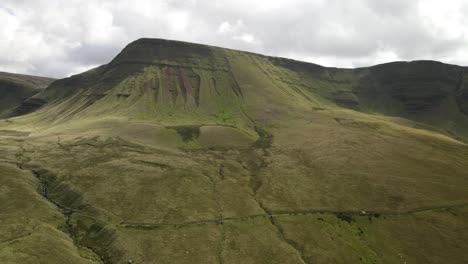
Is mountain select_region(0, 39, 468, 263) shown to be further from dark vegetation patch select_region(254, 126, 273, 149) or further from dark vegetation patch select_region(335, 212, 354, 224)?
dark vegetation patch select_region(254, 126, 273, 149)

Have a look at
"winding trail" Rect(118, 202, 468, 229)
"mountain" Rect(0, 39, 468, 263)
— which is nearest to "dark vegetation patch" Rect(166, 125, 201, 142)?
"mountain" Rect(0, 39, 468, 263)

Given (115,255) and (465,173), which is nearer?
(115,255)

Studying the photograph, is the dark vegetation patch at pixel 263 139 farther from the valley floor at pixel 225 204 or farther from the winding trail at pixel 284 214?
the winding trail at pixel 284 214

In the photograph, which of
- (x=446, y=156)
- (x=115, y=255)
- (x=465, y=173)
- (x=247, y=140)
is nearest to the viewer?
(x=115, y=255)

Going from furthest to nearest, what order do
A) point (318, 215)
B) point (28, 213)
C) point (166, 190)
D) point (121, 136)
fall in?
point (121, 136) → point (166, 190) → point (318, 215) → point (28, 213)

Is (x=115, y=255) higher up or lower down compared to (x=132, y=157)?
lower down

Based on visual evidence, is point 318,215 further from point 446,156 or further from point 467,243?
point 446,156

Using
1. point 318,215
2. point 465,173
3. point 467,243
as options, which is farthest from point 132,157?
point 465,173

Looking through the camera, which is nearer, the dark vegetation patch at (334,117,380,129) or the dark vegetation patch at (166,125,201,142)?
the dark vegetation patch at (166,125,201,142)
